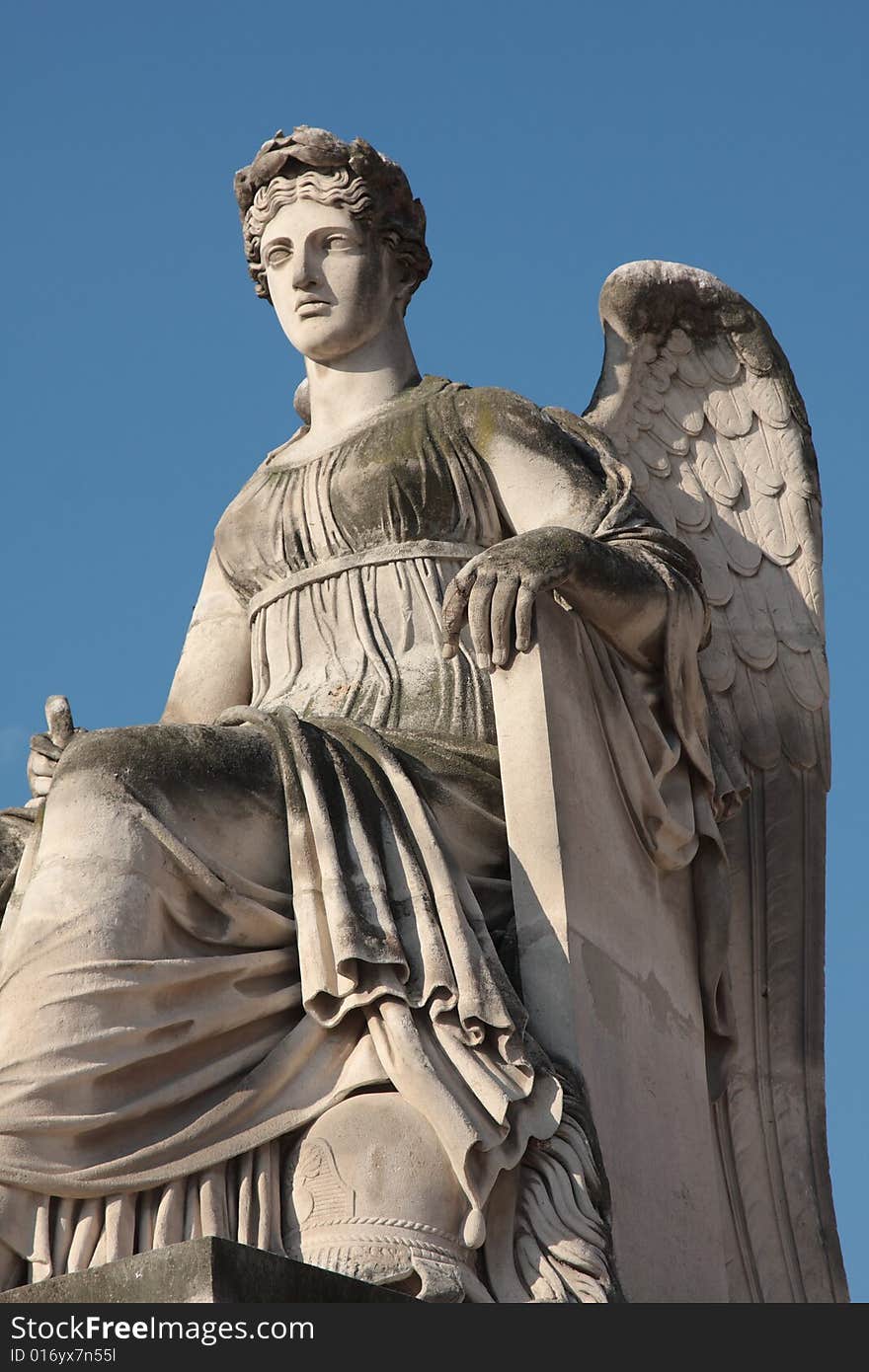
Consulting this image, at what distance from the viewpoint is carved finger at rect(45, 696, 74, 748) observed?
30.6 feet

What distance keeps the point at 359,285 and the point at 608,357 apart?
A: 1115 mm

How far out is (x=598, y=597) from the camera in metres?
9.35

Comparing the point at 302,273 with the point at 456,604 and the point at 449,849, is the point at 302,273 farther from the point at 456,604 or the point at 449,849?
the point at 449,849

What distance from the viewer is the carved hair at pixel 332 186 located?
412 inches

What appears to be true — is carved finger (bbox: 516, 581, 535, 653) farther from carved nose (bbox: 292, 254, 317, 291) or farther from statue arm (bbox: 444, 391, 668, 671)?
carved nose (bbox: 292, 254, 317, 291)

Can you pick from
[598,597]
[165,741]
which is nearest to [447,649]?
[598,597]

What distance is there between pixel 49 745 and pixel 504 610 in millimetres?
1541

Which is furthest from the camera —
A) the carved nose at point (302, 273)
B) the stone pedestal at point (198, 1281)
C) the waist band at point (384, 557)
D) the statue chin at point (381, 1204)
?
the carved nose at point (302, 273)

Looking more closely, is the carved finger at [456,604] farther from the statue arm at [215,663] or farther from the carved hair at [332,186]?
the carved hair at [332,186]

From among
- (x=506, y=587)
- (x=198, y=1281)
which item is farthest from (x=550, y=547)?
(x=198, y=1281)

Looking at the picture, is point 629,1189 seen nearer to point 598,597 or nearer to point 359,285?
point 598,597

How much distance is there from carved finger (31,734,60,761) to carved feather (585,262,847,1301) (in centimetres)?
229

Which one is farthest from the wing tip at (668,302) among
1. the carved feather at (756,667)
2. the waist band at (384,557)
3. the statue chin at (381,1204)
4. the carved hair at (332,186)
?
the statue chin at (381,1204)

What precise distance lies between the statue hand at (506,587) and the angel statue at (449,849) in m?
0.01
